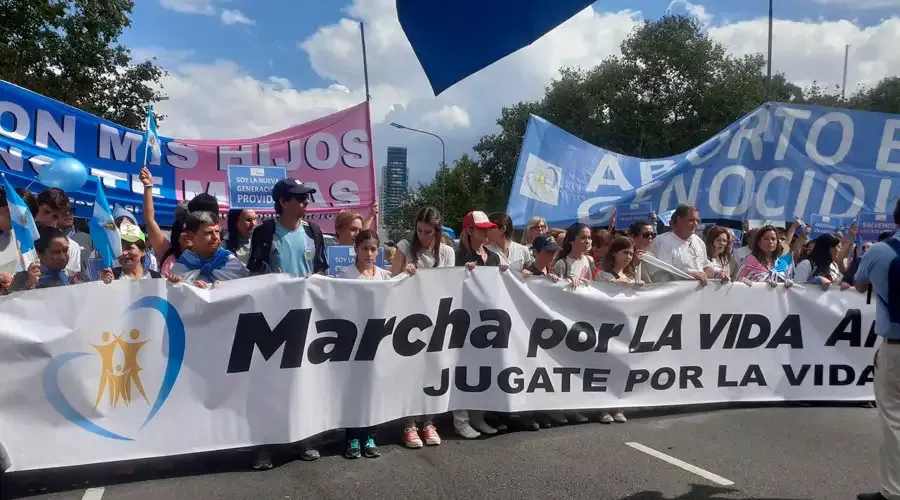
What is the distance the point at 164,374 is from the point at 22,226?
1.29m

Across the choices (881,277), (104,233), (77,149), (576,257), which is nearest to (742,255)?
(576,257)

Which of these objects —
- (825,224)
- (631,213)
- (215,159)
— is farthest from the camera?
(631,213)

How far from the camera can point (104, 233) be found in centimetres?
432

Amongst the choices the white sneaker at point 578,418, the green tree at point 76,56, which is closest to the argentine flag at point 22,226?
the white sneaker at point 578,418

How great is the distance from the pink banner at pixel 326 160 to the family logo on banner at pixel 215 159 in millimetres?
11

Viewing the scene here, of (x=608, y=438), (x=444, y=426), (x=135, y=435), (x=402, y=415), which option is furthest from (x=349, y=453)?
(x=608, y=438)

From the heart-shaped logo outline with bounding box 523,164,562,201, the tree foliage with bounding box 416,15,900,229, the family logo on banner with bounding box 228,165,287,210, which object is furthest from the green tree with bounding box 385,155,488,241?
the family logo on banner with bounding box 228,165,287,210

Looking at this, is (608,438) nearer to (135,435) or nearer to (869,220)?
(135,435)

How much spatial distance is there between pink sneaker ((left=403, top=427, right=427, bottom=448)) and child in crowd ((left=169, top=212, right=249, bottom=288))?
158cm

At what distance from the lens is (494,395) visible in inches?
192

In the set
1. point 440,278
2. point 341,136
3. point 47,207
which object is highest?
point 341,136

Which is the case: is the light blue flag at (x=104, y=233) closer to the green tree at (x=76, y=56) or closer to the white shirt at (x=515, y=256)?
the white shirt at (x=515, y=256)

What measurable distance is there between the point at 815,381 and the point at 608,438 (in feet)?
7.33

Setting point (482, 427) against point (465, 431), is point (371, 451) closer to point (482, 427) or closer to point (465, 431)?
point (465, 431)
